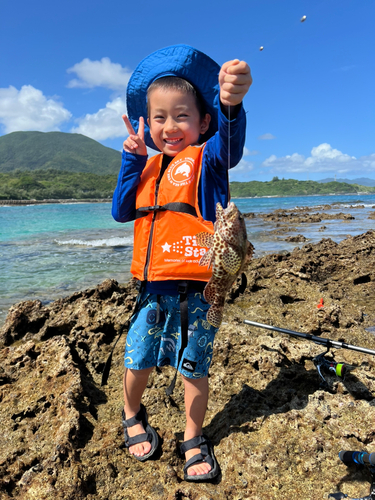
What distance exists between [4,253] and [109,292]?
10649mm

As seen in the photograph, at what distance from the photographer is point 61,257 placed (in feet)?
40.7

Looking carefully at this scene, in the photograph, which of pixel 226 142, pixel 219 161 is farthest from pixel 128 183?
pixel 226 142

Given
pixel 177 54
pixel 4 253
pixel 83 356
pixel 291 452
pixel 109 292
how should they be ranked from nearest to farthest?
1. pixel 291 452
2. pixel 177 54
3. pixel 83 356
4. pixel 109 292
5. pixel 4 253

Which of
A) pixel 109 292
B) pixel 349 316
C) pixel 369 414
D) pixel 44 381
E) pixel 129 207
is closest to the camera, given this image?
pixel 369 414

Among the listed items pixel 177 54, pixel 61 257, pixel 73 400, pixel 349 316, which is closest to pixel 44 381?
pixel 73 400

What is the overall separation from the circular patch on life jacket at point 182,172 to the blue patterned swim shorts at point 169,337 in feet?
2.93

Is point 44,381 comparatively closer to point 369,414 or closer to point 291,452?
point 291,452

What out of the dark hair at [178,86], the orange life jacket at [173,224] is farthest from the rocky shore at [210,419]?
the dark hair at [178,86]

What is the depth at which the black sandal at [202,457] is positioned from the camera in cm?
215

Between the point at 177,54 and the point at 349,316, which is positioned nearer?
the point at 177,54

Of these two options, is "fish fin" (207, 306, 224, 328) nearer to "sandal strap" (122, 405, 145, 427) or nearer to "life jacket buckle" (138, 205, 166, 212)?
"life jacket buckle" (138, 205, 166, 212)

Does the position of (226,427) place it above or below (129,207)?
below

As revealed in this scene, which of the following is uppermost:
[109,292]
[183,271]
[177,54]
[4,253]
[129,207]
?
[177,54]

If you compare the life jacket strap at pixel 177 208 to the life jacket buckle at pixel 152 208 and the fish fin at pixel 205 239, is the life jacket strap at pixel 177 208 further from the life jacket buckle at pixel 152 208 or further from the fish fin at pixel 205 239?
the fish fin at pixel 205 239
